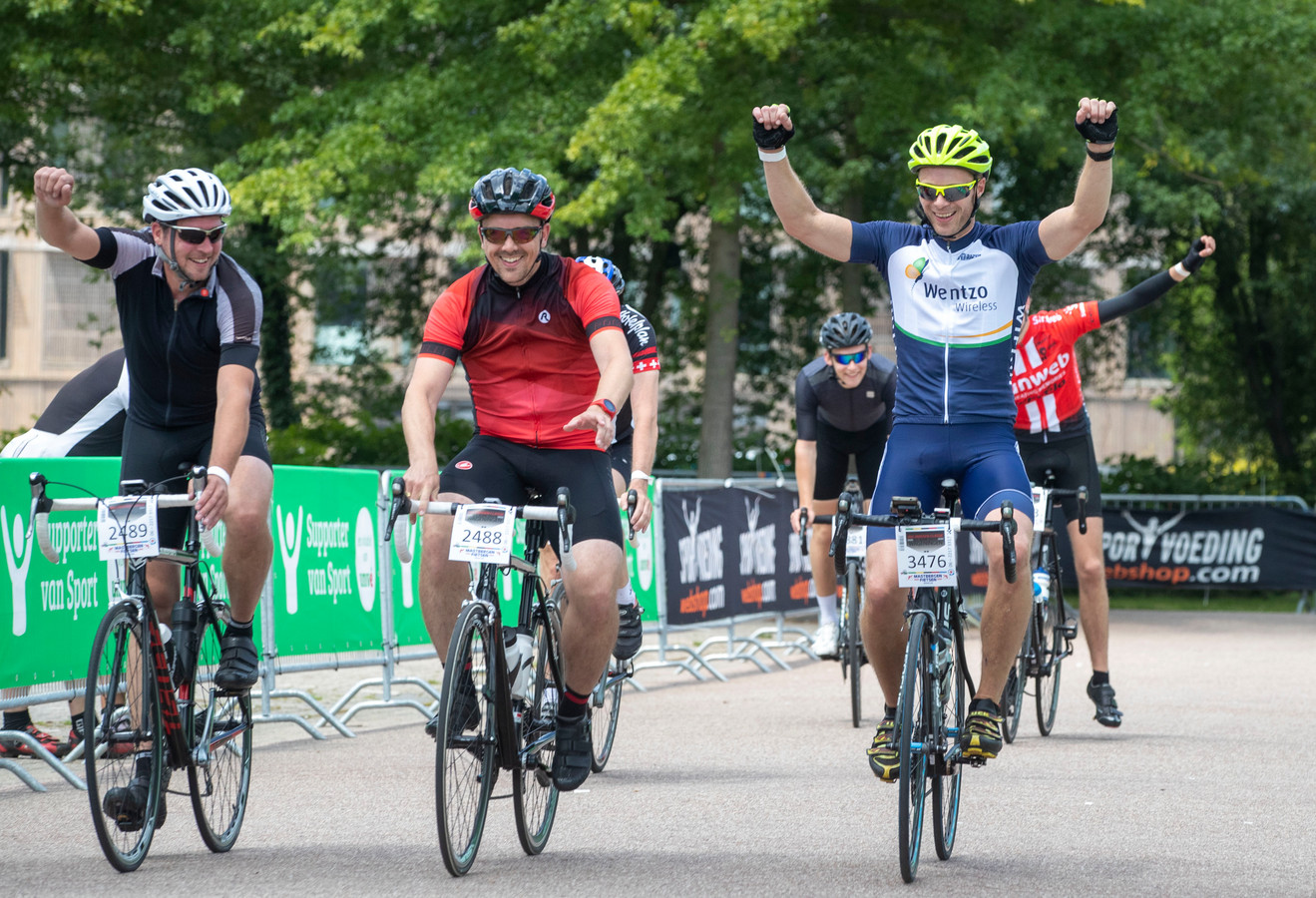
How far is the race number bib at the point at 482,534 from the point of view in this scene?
5.20 metres

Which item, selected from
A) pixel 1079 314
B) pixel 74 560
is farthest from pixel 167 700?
pixel 1079 314

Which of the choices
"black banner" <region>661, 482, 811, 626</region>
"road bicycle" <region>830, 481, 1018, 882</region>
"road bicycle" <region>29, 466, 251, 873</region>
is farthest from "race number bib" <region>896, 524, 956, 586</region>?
"black banner" <region>661, 482, 811, 626</region>

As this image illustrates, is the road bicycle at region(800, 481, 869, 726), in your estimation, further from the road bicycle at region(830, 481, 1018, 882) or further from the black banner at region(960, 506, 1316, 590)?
the black banner at region(960, 506, 1316, 590)

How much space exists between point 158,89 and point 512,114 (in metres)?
5.81

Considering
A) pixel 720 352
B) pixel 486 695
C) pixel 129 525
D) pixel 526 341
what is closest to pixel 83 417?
pixel 129 525

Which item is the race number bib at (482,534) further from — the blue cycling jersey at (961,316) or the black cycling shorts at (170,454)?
the blue cycling jersey at (961,316)

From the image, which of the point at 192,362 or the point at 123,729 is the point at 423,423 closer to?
the point at 192,362

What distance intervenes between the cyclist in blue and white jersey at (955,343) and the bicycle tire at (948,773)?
3.5 inches

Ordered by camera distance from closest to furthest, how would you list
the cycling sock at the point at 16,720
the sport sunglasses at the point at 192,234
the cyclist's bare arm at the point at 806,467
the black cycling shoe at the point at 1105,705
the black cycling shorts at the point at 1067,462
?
the sport sunglasses at the point at 192,234 < the cycling sock at the point at 16,720 < the black cycling shoe at the point at 1105,705 < the black cycling shorts at the point at 1067,462 < the cyclist's bare arm at the point at 806,467

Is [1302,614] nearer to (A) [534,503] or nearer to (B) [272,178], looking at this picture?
(B) [272,178]

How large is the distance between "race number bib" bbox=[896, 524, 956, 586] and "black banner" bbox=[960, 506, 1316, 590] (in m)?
16.6

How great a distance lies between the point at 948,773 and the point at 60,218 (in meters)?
3.33

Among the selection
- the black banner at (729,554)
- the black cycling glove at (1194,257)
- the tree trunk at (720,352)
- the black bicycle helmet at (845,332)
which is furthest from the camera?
the tree trunk at (720,352)

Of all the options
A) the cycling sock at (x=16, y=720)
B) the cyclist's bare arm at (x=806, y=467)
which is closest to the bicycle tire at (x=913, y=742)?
the cycling sock at (x=16, y=720)
